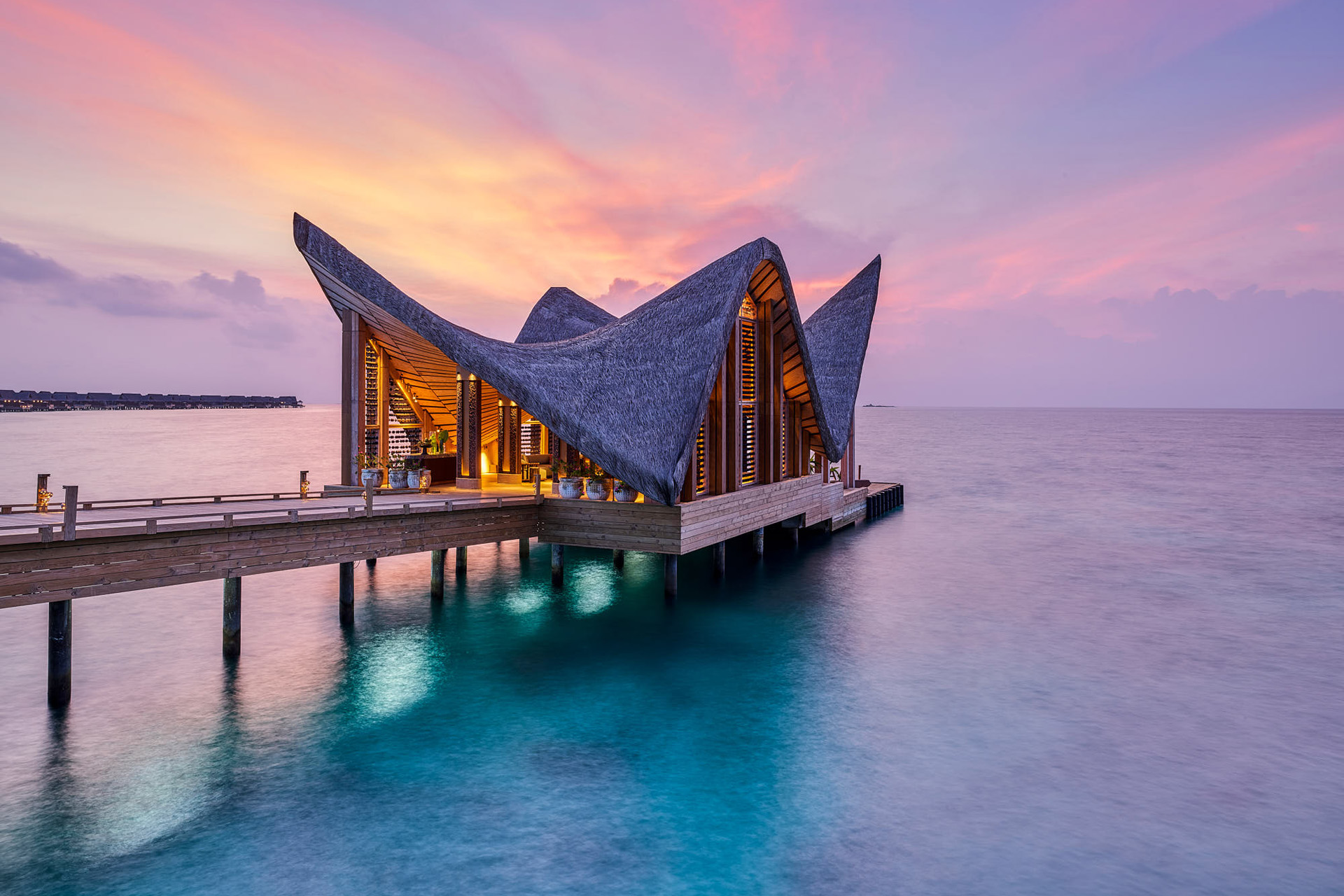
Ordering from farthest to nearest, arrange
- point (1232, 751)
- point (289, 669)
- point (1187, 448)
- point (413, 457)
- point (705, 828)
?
point (1187, 448), point (413, 457), point (289, 669), point (1232, 751), point (705, 828)

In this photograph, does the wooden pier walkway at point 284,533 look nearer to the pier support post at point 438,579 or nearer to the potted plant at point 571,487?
the pier support post at point 438,579

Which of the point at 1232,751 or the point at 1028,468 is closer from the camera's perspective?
the point at 1232,751

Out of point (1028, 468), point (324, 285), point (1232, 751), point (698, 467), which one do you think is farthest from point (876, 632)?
point (1028, 468)

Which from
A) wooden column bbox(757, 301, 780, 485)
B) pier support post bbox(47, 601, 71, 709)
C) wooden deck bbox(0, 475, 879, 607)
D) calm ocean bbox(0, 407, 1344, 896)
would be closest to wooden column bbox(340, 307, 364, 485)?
wooden deck bbox(0, 475, 879, 607)

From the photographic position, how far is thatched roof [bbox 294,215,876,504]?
1761 cm

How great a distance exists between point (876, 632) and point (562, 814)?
13.1 metres

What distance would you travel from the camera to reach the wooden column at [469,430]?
77.0ft

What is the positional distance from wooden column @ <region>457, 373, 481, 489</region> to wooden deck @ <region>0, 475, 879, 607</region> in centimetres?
122

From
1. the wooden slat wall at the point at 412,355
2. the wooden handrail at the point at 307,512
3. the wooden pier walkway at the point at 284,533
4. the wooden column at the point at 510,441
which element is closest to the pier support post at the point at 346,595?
the wooden pier walkway at the point at 284,533

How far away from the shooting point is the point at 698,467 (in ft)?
70.1

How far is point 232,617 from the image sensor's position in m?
17.4

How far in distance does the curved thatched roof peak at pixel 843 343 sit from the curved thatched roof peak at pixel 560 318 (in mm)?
10078

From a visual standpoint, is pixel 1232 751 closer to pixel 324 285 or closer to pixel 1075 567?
pixel 1075 567

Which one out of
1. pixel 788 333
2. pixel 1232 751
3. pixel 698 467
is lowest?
pixel 1232 751
